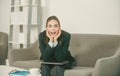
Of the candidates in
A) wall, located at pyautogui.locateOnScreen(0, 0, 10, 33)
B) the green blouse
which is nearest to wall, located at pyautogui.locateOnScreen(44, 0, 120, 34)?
the green blouse

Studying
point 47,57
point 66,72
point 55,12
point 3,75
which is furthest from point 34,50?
point 3,75

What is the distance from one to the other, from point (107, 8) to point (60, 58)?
117 centimetres

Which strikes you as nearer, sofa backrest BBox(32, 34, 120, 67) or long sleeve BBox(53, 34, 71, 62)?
long sleeve BBox(53, 34, 71, 62)

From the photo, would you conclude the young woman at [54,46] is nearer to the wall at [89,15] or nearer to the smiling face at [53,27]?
the smiling face at [53,27]

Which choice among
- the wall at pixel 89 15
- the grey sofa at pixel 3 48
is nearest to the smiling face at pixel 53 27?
the wall at pixel 89 15

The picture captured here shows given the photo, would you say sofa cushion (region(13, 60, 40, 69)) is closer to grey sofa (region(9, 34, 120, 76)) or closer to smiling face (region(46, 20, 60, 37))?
grey sofa (region(9, 34, 120, 76))

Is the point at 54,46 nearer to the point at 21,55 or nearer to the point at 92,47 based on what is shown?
the point at 92,47

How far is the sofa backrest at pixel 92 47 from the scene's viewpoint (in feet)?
10.4

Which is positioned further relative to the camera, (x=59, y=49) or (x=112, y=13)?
(x=112, y=13)

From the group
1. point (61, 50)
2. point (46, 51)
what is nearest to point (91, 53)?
point (61, 50)

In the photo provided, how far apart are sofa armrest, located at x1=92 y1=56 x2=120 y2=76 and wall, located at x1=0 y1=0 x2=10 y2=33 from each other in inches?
Answer: 127

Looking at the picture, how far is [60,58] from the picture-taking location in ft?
9.55

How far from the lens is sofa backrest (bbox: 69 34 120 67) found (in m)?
3.16

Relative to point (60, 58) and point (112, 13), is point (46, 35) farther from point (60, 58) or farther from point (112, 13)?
point (112, 13)
